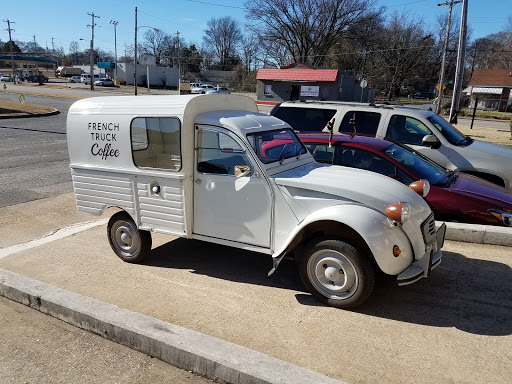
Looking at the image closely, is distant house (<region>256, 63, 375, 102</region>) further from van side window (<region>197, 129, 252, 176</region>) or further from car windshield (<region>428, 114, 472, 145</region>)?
van side window (<region>197, 129, 252, 176</region>)

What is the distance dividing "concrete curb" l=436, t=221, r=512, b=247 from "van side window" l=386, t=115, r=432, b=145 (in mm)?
2589

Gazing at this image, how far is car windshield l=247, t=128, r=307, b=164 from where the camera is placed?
4.27 m

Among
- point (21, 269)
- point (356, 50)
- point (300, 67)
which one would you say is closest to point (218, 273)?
point (21, 269)

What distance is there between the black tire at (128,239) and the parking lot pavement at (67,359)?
4.36ft

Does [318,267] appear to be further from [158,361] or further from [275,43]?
[275,43]

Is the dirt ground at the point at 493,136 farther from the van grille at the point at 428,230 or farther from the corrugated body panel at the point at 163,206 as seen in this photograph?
the corrugated body panel at the point at 163,206

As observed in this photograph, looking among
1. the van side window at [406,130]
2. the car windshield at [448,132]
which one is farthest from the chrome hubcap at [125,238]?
the car windshield at [448,132]

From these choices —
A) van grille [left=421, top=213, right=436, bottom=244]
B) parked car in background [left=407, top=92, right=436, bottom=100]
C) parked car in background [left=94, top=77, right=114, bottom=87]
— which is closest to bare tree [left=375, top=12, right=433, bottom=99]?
parked car in background [left=407, top=92, right=436, bottom=100]

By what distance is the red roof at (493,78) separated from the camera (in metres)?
55.0

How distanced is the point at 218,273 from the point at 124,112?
2208 millimetres

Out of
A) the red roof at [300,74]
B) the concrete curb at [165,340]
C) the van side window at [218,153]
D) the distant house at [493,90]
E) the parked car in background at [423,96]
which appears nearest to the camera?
the concrete curb at [165,340]

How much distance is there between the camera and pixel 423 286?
174 inches

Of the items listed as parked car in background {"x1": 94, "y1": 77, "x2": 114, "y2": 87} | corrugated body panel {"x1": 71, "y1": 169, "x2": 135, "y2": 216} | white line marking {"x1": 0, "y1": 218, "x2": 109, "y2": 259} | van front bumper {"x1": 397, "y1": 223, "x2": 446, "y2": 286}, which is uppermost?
parked car in background {"x1": 94, "y1": 77, "x2": 114, "y2": 87}

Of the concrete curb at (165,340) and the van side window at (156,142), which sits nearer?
the concrete curb at (165,340)
